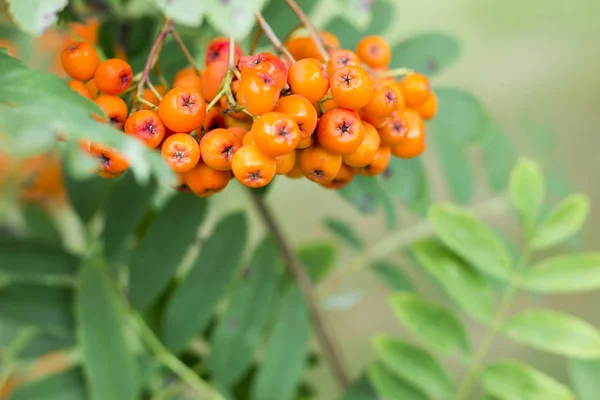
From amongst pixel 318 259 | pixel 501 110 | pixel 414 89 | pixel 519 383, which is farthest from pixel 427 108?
pixel 501 110

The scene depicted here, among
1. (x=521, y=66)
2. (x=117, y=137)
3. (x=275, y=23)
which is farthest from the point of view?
(x=521, y=66)

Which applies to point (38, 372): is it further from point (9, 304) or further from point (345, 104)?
point (345, 104)

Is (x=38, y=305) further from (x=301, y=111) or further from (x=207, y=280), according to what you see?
(x=301, y=111)

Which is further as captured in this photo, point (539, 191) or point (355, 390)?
point (355, 390)

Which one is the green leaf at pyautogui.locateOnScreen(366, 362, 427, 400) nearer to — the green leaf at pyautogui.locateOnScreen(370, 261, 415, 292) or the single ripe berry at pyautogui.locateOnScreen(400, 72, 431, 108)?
the green leaf at pyautogui.locateOnScreen(370, 261, 415, 292)

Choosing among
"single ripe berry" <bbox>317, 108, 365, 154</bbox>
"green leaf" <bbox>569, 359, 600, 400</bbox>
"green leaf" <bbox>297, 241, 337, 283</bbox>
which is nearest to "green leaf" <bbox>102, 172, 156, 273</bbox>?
"green leaf" <bbox>297, 241, 337, 283</bbox>

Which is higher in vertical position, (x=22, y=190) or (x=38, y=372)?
(x=22, y=190)

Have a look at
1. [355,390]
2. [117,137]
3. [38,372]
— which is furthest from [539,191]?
[38,372]
